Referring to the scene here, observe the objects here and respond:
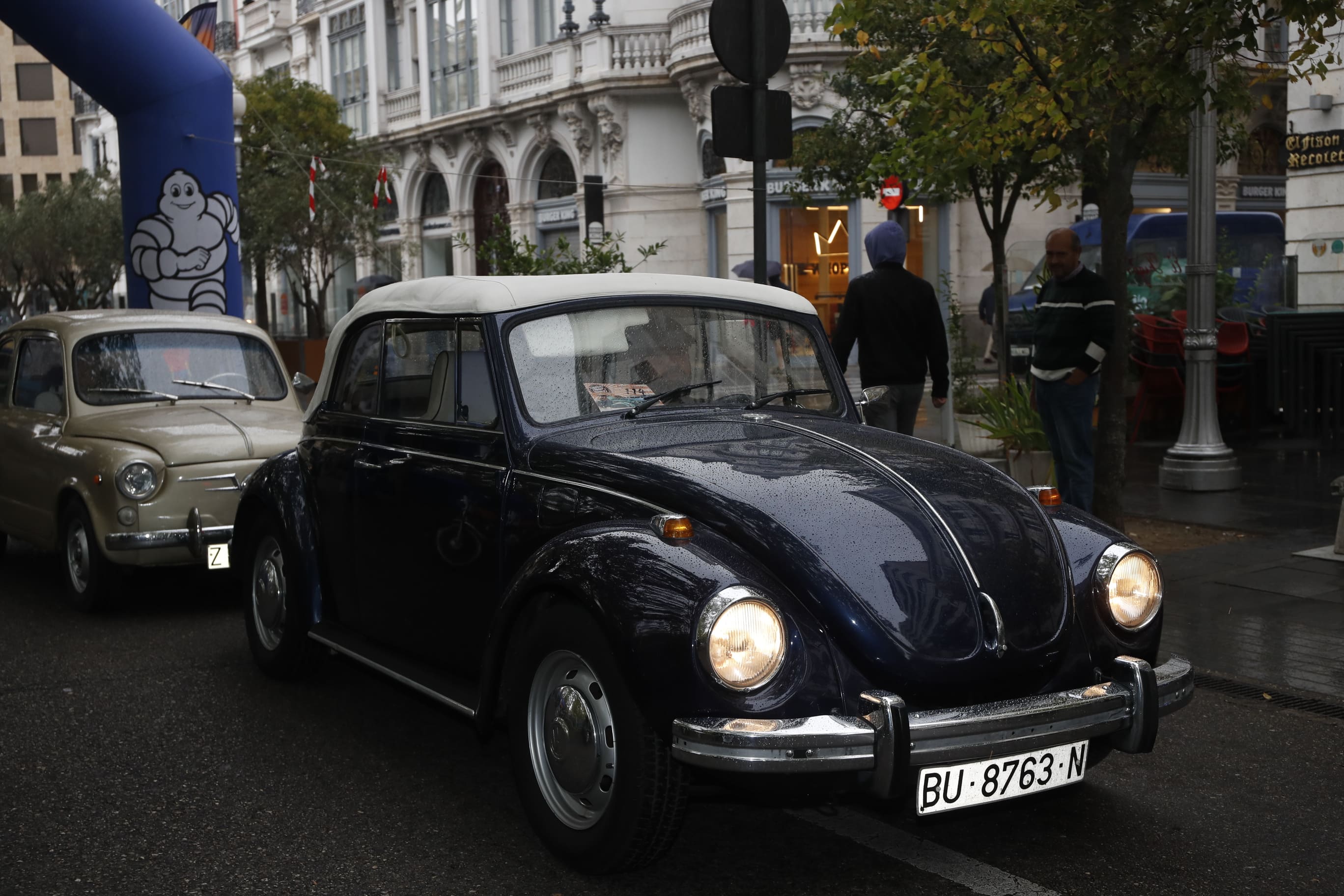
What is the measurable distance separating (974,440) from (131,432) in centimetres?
711

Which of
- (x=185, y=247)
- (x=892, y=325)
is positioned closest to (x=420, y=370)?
(x=892, y=325)

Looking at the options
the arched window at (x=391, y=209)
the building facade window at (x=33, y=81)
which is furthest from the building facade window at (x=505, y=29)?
the building facade window at (x=33, y=81)

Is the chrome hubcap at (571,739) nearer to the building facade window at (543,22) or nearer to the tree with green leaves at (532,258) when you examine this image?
the tree with green leaves at (532,258)

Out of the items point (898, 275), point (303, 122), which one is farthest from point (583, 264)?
point (303, 122)

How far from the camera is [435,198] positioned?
40.2 metres

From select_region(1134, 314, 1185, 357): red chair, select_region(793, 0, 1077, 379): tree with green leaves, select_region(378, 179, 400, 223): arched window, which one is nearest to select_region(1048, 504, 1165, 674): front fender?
select_region(793, 0, 1077, 379): tree with green leaves

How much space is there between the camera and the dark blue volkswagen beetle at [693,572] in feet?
11.6

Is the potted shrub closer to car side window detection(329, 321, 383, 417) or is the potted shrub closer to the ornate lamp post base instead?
the ornate lamp post base

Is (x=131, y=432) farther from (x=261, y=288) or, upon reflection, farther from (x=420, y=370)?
(x=261, y=288)

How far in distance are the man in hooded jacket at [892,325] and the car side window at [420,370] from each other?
393 cm

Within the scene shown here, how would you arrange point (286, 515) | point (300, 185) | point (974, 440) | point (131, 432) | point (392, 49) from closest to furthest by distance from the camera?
point (286, 515) → point (131, 432) → point (974, 440) → point (300, 185) → point (392, 49)

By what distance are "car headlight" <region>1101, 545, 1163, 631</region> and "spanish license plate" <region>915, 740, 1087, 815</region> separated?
48cm

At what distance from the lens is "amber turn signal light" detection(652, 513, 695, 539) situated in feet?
12.5

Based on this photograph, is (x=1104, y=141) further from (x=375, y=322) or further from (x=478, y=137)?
(x=478, y=137)
